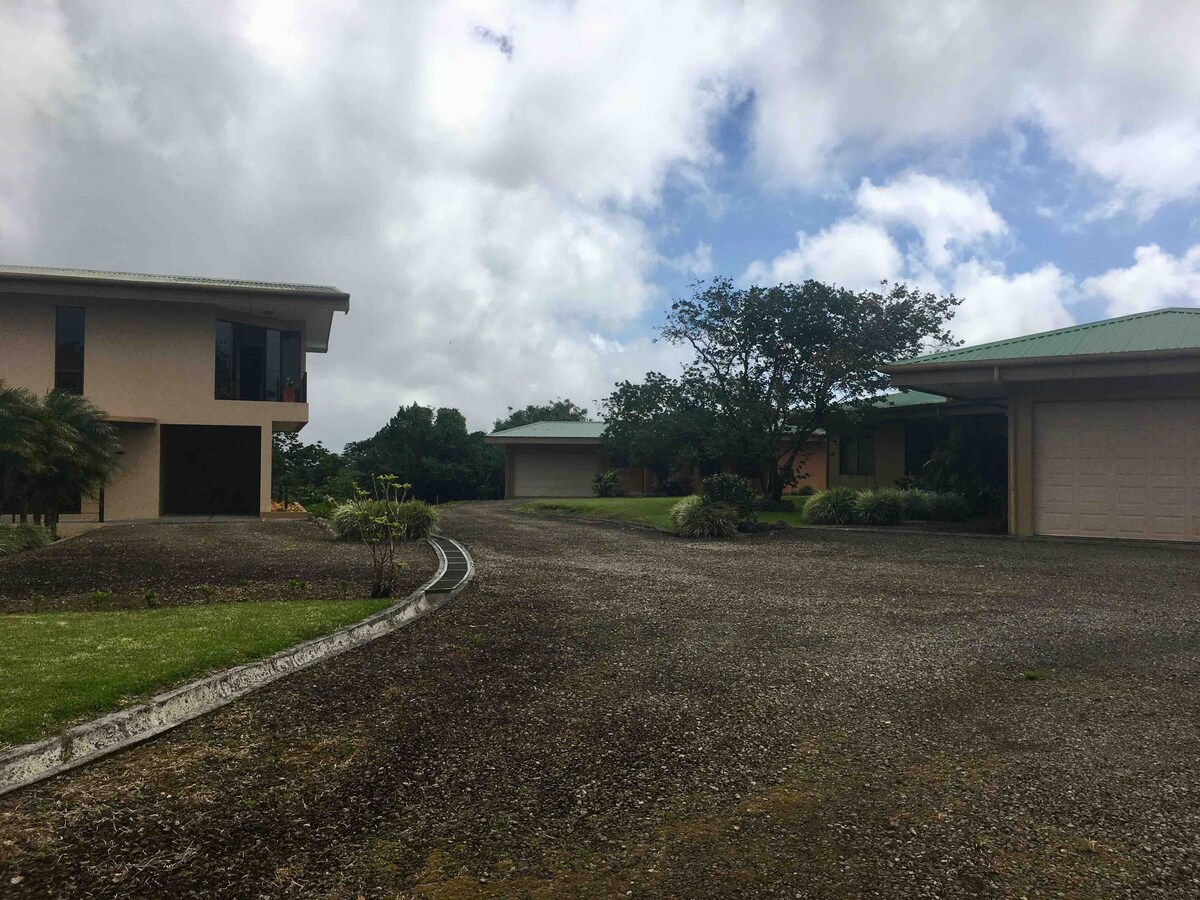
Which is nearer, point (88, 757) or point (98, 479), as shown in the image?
point (88, 757)

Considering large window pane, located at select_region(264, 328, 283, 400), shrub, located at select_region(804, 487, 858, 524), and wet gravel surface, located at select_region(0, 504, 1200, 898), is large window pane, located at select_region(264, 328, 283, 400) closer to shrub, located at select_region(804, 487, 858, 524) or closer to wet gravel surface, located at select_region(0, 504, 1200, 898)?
shrub, located at select_region(804, 487, 858, 524)

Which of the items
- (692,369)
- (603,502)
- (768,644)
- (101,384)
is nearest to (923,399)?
(692,369)

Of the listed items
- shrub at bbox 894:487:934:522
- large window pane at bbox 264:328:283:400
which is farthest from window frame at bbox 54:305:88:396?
shrub at bbox 894:487:934:522

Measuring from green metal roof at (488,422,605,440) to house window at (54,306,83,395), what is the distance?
16.7m

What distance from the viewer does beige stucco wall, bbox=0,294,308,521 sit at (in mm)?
19469

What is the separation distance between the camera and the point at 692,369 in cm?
2339

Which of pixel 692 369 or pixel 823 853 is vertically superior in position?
pixel 692 369

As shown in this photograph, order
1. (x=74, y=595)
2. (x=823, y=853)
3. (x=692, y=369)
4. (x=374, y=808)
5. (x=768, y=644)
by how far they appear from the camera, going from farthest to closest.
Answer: (x=692, y=369) → (x=74, y=595) → (x=768, y=644) → (x=374, y=808) → (x=823, y=853)

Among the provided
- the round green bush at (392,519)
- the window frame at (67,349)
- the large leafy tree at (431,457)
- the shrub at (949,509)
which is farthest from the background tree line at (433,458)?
the shrub at (949,509)

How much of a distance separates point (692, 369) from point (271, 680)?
61.9 ft

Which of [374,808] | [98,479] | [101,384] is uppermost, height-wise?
[101,384]

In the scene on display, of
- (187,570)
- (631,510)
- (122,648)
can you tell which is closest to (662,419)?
(631,510)

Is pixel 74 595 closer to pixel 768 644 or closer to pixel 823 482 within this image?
pixel 768 644

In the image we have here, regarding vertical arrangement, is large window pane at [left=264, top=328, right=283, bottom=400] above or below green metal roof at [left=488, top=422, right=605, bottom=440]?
above
